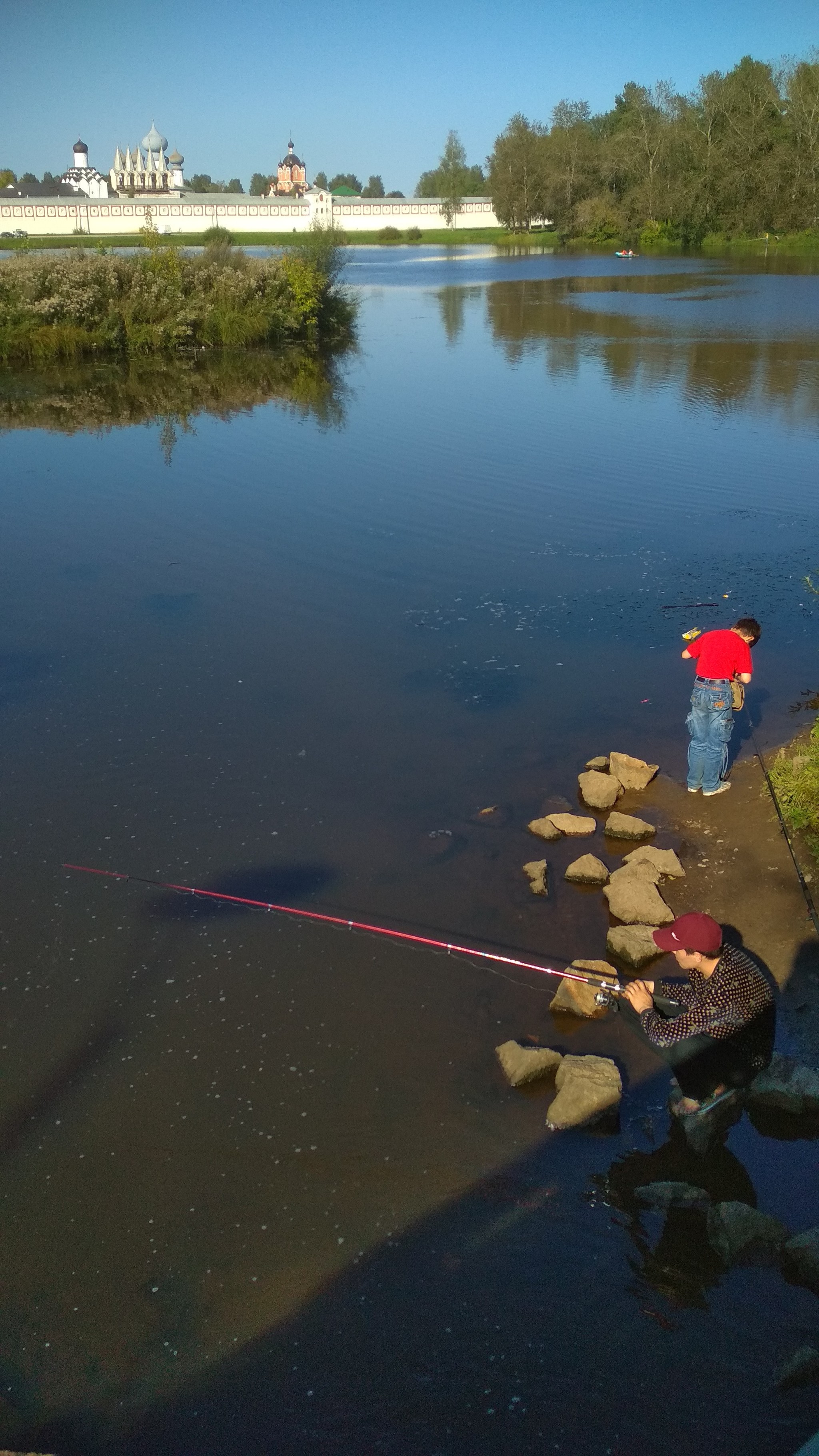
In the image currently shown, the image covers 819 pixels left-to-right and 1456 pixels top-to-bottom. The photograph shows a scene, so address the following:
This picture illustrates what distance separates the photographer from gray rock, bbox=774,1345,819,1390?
4.05m

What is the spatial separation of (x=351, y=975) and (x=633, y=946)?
5.56 feet

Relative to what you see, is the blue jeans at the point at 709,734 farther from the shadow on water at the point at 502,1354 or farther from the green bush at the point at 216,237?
the green bush at the point at 216,237

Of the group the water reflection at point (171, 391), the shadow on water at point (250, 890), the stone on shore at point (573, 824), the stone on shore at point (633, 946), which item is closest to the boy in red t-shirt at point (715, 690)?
the stone on shore at point (573, 824)

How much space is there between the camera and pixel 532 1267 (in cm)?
466

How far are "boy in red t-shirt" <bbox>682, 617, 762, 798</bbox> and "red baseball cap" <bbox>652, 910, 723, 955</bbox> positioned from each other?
3.21 metres

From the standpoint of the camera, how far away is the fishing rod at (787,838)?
6.46 m

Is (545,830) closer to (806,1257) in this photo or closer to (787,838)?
(787,838)

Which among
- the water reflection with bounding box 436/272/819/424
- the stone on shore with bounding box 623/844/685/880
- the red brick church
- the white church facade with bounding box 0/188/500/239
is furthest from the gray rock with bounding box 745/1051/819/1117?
the red brick church

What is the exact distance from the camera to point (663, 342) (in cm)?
3077

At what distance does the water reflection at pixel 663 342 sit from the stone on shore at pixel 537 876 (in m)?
16.1

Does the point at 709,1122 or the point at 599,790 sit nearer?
the point at 709,1122

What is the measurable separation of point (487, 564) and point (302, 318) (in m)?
23.8

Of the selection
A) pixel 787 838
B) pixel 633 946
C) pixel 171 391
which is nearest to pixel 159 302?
pixel 171 391

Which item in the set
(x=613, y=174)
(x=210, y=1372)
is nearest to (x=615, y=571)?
(x=210, y=1372)
